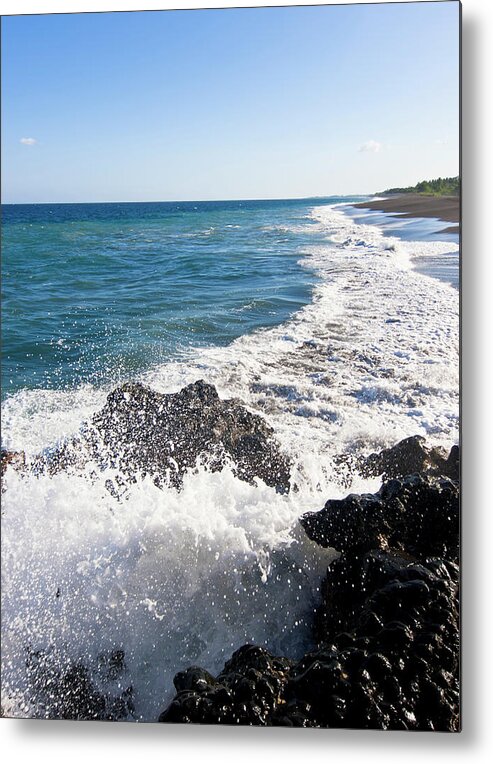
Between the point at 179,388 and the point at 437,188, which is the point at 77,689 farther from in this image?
the point at 437,188

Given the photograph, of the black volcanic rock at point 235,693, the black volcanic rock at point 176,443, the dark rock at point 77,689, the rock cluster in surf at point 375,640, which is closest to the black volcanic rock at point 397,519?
the rock cluster in surf at point 375,640

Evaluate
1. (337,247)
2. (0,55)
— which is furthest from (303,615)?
(0,55)

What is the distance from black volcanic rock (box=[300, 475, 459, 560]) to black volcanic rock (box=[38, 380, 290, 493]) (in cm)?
23

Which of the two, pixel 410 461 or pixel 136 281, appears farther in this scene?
pixel 136 281

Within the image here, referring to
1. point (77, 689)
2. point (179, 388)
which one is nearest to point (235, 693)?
point (77, 689)

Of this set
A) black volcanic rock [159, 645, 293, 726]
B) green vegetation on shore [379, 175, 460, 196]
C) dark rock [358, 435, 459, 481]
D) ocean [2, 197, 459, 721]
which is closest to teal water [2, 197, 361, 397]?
ocean [2, 197, 459, 721]

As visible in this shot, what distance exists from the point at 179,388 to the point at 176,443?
0.25 metres

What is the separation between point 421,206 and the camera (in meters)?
2.39

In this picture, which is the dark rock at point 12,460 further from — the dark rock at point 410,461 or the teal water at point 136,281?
the dark rock at point 410,461

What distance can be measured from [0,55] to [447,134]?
1.69 meters

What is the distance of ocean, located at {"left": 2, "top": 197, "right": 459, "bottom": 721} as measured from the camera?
91.6 inches

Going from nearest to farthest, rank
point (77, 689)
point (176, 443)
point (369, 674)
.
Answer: point (369, 674) → point (77, 689) → point (176, 443)

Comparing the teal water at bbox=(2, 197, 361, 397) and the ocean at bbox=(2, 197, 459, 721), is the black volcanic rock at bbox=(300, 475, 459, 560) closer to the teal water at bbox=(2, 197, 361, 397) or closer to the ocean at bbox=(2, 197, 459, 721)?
the ocean at bbox=(2, 197, 459, 721)

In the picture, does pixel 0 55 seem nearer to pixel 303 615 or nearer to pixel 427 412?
pixel 427 412
